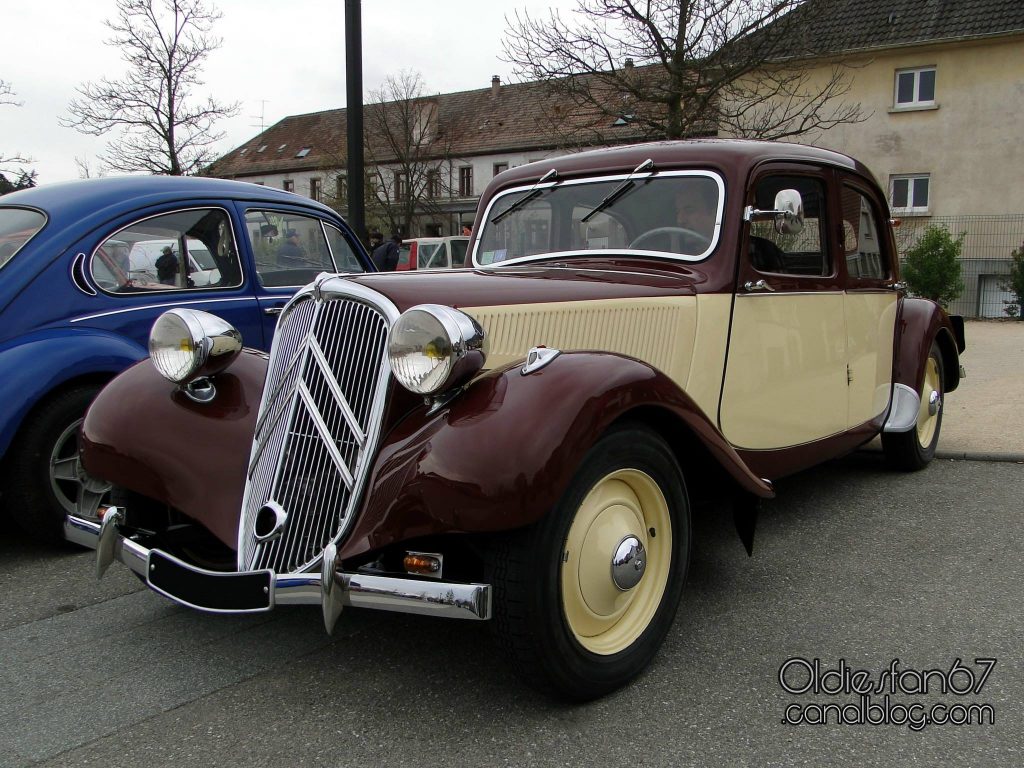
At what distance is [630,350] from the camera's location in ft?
9.95

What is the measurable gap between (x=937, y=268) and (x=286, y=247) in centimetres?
1430

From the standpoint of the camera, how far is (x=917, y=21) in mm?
21109

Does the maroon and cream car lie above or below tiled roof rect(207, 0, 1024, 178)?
below

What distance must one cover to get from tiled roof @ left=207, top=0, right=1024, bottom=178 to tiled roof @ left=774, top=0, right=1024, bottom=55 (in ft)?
0.07

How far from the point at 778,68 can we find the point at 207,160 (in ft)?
45.4

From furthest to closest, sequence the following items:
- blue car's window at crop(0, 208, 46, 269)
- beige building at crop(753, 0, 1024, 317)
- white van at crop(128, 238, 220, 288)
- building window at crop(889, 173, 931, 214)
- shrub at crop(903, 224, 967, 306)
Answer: building window at crop(889, 173, 931, 214)
beige building at crop(753, 0, 1024, 317)
shrub at crop(903, 224, 967, 306)
white van at crop(128, 238, 220, 288)
blue car's window at crop(0, 208, 46, 269)

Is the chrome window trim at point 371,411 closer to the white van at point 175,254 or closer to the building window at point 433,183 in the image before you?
the white van at point 175,254

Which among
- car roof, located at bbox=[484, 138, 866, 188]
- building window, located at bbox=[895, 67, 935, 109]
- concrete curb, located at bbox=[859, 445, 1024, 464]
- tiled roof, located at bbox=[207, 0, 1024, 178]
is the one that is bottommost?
concrete curb, located at bbox=[859, 445, 1024, 464]

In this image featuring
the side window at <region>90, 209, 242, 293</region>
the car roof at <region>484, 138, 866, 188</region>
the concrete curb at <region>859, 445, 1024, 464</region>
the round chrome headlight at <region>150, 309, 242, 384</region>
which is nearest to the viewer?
the round chrome headlight at <region>150, 309, 242, 384</region>

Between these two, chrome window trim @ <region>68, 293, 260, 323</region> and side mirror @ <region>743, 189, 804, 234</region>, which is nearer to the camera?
side mirror @ <region>743, 189, 804, 234</region>

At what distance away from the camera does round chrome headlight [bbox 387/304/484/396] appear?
2.23 meters

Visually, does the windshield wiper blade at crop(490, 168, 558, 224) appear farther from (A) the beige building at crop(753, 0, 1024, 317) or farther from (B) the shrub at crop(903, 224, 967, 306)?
(A) the beige building at crop(753, 0, 1024, 317)

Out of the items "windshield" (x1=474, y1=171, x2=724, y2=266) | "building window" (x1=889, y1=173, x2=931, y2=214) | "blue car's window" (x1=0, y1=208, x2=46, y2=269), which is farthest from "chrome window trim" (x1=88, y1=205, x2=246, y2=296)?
"building window" (x1=889, y1=173, x2=931, y2=214)

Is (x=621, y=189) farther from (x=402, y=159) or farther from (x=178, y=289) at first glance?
(x=402, y=159)
